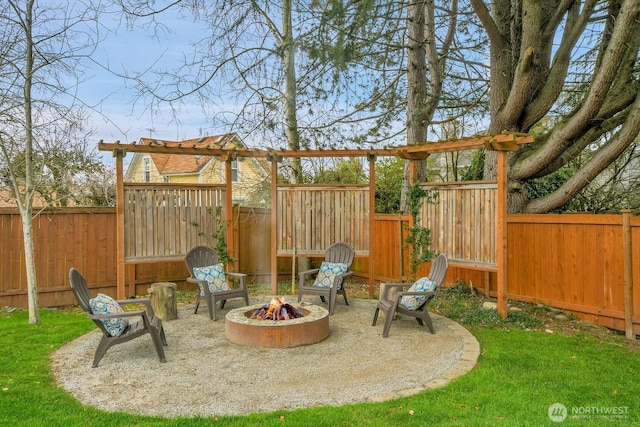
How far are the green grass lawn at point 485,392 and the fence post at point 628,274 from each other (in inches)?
7.4

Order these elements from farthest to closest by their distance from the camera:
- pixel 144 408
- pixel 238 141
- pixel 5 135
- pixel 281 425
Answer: pixel 238 141
pixel 5 135
pixel 144 408
pixel 281 425

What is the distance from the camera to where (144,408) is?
10.9 ft

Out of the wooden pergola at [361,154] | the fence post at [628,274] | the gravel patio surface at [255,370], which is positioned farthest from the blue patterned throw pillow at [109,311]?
the fence post at [628,274]

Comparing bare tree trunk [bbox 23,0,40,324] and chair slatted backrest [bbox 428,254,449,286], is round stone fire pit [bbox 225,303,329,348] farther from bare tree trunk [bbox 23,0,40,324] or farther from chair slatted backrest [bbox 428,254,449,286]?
bare tree trunk [bbox 23,0,40,324]

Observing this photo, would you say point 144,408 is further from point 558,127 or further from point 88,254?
point 558,127

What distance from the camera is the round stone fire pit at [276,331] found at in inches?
190

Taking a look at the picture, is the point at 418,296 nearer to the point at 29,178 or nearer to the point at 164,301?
the point at 164,301

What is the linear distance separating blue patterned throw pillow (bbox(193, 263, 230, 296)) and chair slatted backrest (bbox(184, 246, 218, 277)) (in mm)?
247

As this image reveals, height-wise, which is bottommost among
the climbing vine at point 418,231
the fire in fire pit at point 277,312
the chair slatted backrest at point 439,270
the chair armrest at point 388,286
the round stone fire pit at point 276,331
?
the round stone fire pit at point 276,331

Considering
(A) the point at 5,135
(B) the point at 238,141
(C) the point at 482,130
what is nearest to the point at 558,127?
(C) the point at 482,130

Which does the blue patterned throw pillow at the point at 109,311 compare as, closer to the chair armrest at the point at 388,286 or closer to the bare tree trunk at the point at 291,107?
the chair armrest at the point at 388,286

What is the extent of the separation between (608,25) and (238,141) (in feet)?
20.2

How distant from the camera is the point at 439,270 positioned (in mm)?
5574

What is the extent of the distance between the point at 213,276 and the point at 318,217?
2.22 metres
